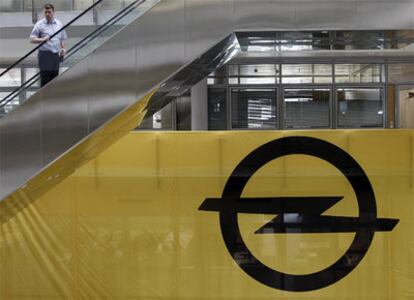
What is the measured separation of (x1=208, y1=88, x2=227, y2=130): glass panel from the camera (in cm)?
1112

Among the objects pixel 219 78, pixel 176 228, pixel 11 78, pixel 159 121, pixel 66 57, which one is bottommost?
pixel 176 228

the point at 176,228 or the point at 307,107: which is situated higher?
the point at 307,107

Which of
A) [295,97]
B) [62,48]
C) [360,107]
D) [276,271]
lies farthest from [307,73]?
[62,48]

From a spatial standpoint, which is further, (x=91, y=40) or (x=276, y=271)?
(x=276, y=271)

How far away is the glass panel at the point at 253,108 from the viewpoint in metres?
11.2

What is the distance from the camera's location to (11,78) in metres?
7.82

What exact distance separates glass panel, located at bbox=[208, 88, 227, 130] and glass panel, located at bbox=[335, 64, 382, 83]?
7.79 feet

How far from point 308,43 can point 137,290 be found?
15.5 ft

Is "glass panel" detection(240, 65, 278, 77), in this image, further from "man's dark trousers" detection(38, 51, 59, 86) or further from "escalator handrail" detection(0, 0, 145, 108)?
"man's dark trousers" detection(38, 51, 59, 86)

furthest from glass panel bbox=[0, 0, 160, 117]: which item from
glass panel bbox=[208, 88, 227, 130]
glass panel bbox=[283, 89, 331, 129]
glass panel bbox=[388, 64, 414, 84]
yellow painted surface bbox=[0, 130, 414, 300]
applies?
glass panel bbox=[388, 64, 414, 84]

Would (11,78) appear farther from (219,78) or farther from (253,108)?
(253,108)

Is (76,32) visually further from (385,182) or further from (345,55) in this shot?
(345,55)

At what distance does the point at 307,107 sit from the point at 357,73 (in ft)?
4.28

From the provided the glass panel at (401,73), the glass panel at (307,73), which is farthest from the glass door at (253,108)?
the glass panel at (401,73)
